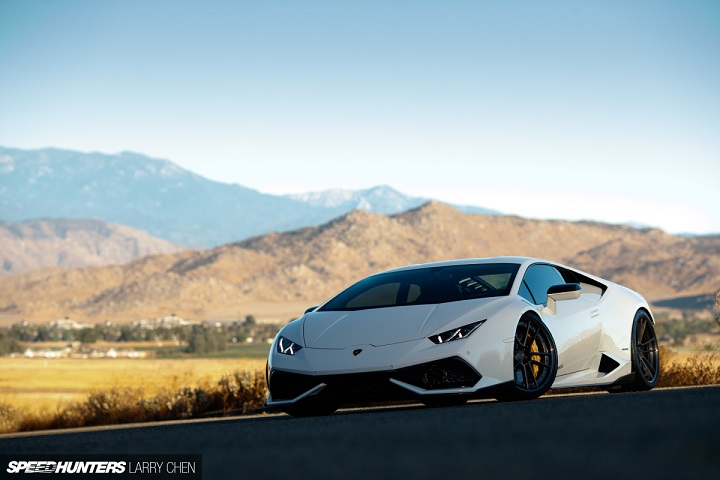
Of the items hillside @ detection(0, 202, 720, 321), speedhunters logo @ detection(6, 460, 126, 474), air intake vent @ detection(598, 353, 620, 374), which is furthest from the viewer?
hillside @ detection(0, 202, 720, 321)

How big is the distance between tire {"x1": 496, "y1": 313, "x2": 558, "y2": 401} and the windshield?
0.45 metres

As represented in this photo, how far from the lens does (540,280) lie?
31.7 ft

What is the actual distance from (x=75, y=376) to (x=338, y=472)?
52.1 m

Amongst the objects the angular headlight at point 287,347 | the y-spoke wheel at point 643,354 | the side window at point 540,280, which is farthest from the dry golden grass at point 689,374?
the angular headlight at point 287,347

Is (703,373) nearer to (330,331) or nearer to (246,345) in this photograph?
(330,331)

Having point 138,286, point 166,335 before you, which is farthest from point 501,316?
point 138,286

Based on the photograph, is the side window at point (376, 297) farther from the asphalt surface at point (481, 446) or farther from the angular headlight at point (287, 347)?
the asphalt surface at point (481, 446)

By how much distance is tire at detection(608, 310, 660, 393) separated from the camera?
10.2 metres

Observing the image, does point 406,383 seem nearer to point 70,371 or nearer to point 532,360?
point 532,360

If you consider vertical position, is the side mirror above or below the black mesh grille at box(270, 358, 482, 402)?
above

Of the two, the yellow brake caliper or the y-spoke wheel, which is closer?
the yellow brake caliper

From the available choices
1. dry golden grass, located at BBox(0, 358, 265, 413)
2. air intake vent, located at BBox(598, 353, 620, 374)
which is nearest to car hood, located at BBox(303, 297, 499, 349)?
air intake vent, located at BBox(598, 353, 620, 374)

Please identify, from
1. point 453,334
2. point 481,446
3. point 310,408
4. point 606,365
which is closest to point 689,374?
point 606,365

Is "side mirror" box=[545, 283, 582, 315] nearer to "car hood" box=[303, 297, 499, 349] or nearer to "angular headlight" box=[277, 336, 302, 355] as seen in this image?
"car hood" box=[303, 297, 499, 349]
